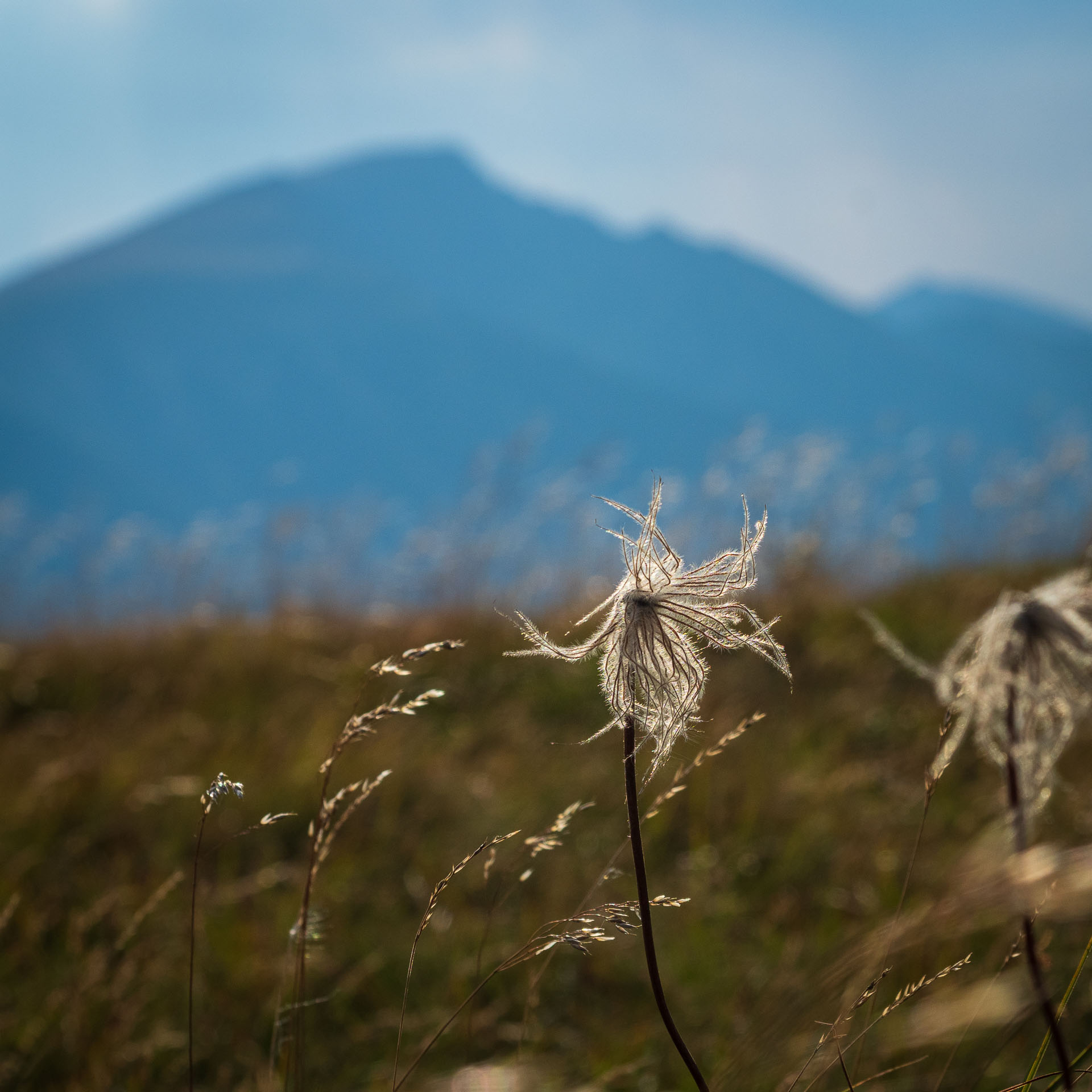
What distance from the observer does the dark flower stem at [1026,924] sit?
81 cm

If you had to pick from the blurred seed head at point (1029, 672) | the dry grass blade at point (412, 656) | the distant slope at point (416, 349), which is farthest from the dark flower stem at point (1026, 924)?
the distant slope at point (416, 349)

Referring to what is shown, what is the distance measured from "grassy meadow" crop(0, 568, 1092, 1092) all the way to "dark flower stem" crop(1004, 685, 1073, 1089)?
0.05 meters

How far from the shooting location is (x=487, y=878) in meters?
0.93

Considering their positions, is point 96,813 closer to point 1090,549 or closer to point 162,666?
point 162,666

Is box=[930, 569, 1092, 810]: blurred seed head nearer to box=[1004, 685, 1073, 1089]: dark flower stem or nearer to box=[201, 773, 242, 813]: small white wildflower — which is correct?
box=[1004, 685, 1073, 1089]: dark flower stem

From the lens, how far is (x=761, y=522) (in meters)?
0.81

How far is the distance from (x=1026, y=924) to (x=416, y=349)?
141 m

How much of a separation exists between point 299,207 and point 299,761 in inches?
6653

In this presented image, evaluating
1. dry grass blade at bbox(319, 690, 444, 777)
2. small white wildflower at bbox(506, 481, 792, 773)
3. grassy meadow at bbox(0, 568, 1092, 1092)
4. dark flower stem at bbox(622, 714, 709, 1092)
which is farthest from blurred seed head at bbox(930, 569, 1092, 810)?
dry grass blade at bbox(319, 690, 444, 777)

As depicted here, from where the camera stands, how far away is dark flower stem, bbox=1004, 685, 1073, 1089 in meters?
0.81

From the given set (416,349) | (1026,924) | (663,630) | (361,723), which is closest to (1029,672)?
(1026,924)

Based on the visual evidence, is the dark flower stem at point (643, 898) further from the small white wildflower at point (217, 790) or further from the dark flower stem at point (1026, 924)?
the small white wildflower at point (217, 790)

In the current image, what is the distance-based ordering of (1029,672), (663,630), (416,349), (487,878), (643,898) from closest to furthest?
(643,898) → (663,630) → (487,878) → (1029,672) → (416,349)

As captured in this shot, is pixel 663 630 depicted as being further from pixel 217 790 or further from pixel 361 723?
pixel 217 790
